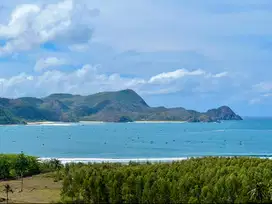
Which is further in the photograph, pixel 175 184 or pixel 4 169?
pixel 4 169

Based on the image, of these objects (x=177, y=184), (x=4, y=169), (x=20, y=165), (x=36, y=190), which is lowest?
(x=36, y=190)

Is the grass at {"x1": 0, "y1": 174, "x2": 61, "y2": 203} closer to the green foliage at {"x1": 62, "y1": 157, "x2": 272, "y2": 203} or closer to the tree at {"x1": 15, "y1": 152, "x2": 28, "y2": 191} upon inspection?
the tree at {"x1": 15, "y1": 152, "x2": 28, "y2": 191}

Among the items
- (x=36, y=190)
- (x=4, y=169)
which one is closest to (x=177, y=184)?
(x=36, y=190)

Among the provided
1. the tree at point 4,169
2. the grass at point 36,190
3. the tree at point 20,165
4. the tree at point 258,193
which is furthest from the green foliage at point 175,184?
the tree at point 4,169

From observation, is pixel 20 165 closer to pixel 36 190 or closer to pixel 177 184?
pixel 36 190

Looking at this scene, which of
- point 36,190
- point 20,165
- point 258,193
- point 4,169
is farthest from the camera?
point 20,165

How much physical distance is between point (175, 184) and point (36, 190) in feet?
89.9

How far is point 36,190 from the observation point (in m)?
79.2

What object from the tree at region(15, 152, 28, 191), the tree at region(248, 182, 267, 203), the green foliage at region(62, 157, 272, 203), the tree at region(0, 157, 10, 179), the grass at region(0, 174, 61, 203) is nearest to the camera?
the tree at region(248, 182, 267, 203)

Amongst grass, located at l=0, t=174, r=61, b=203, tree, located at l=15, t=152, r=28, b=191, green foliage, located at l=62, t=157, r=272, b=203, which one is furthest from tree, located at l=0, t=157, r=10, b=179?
green foliage, located at l=62, t=157, r=272, b=203

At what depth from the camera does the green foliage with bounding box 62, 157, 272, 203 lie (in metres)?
61.6

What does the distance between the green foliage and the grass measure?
4.99 metres

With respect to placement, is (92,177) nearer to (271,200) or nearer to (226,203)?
(226,203)

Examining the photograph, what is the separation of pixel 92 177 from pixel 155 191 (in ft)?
32.7
